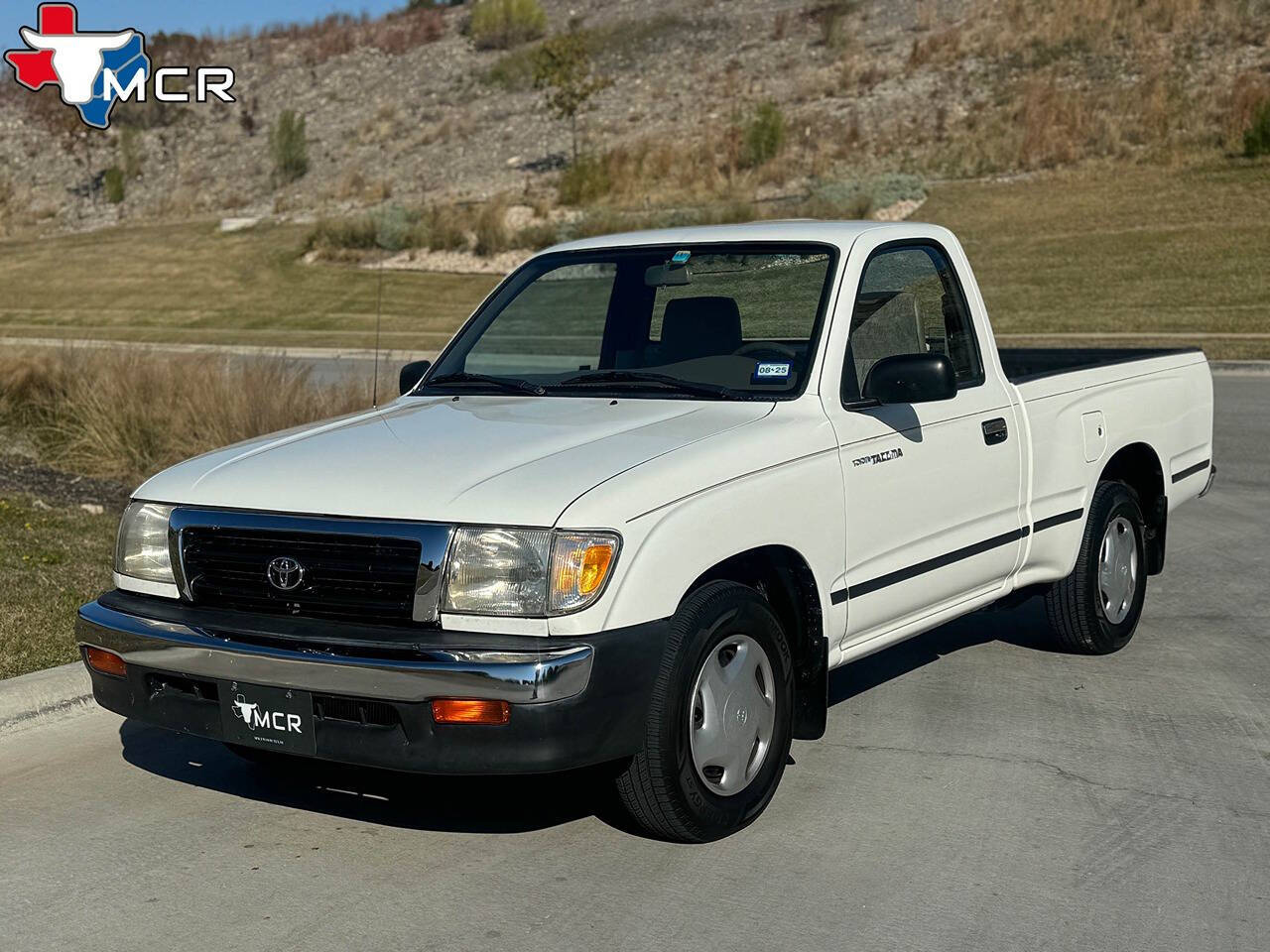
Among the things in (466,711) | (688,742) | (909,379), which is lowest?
(688,742)

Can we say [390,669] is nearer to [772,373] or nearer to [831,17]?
[772,373]

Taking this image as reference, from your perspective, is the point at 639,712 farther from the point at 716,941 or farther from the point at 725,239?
the point at 725,239

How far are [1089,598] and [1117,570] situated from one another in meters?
0.40

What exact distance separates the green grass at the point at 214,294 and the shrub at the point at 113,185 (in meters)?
13.0

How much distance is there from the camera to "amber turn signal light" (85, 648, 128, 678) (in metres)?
4.90

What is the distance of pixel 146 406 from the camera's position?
12.3 m

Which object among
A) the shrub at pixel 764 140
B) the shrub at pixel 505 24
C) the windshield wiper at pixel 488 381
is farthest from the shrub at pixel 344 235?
the shrub at pixel 505 24

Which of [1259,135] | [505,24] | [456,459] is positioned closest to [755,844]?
[456,459]

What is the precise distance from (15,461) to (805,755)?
26.9 ft

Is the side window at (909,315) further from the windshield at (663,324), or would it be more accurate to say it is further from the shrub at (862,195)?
the shrub at (862,195)

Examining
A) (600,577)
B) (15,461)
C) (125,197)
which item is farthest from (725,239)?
(125,197)

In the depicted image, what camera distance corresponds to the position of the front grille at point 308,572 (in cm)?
448

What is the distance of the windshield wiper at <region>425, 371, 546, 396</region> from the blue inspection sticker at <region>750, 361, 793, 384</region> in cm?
79

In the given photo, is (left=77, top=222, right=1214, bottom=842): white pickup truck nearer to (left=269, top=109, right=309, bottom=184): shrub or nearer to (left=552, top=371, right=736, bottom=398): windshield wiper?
(left=552, top=371, right=736, bottom=398): windshield wiper
